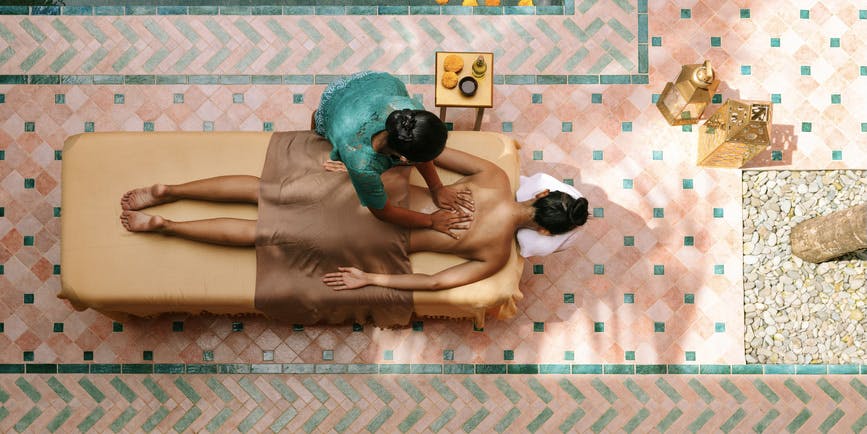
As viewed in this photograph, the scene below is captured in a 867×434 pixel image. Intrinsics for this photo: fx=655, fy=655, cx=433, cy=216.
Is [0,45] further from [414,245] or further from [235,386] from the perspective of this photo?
[414,245]


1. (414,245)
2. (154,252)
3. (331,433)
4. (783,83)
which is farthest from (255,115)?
(783,83)

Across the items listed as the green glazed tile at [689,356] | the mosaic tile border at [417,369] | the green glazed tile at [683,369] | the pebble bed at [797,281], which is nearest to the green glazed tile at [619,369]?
the mosaic tile border at [417,369]

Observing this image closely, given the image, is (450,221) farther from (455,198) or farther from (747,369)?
(747,369)

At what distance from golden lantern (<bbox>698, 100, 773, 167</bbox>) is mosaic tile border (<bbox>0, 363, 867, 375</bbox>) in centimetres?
143

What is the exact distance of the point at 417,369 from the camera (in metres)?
4.47

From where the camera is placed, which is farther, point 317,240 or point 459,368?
point 459,368

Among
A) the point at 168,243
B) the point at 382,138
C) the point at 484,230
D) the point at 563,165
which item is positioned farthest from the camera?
the point at 563,165

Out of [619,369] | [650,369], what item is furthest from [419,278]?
[650,369]

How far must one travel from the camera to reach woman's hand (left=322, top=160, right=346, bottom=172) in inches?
147

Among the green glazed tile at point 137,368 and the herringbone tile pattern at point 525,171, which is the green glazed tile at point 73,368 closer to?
the herringbone tile pattern at point 525,171

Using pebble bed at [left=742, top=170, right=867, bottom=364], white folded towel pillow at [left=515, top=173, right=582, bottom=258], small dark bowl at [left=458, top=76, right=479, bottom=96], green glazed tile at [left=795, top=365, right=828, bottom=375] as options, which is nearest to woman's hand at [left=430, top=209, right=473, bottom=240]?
white folded towel pillow at [left=515, top=173, right=582, bottom=258]

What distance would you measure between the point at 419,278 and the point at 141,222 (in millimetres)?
1609

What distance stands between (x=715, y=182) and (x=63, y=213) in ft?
13.8

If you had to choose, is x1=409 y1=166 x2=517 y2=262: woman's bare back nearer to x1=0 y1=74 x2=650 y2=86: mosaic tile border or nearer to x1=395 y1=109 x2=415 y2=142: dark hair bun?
x1=395 y1=109 x2=415 y2=142: dark hair bun
